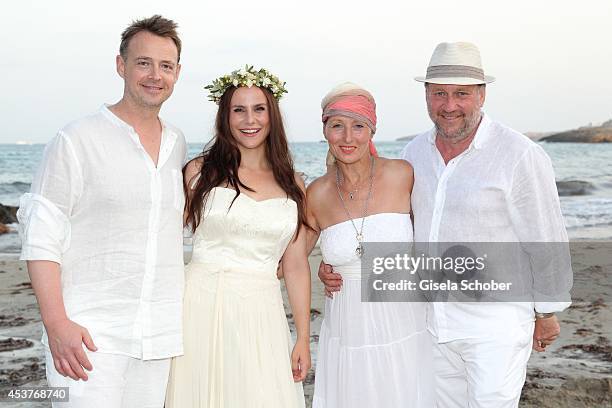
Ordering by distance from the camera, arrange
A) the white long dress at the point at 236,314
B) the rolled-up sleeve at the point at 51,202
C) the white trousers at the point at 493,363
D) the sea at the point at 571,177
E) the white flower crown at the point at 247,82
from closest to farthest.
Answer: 1. the rolled-up sleeve at the point at 51,202
2. the white long dress at the point at 236,314
3. the white trousers at the point at 493,363
4. the white flower crown at the point at 247,82
5. the sea at the point at 571,177

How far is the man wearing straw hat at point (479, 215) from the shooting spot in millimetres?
3887

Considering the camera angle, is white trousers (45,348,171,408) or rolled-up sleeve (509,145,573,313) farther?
rolled-up sleeve (509,145,573,313)

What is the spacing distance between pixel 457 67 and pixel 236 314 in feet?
6.22

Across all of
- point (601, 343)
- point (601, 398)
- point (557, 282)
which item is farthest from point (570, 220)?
point (557, 282)

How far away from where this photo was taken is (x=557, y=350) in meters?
6.68

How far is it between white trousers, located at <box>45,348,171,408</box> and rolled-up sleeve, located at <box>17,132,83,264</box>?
21.1 inches

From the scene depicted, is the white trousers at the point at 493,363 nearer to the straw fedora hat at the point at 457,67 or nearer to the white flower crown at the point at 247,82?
the straw fedora hat at the point at 457,67

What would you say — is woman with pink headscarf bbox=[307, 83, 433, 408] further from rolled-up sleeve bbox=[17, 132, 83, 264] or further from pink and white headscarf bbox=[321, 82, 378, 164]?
rolled-up sleeve bbox=[17, 132, 83, 264]

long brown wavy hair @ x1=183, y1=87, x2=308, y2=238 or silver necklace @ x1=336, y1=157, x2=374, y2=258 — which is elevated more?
long brown wavy hair @ x1=183, y1=87, x2=308, y2=238

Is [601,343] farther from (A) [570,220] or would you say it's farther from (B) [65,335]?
(A) [570,220]

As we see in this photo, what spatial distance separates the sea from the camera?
15.5 meters


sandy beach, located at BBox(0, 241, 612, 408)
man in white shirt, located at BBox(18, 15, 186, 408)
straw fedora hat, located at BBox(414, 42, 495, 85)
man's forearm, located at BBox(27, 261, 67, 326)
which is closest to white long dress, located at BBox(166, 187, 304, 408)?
man in white shirt, located at BBox(18, 15, 186, 408)

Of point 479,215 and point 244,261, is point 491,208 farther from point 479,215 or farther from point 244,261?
point 244,261

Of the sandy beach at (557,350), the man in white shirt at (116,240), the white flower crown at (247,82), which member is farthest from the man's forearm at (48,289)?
the sandy beach at (557,350)
